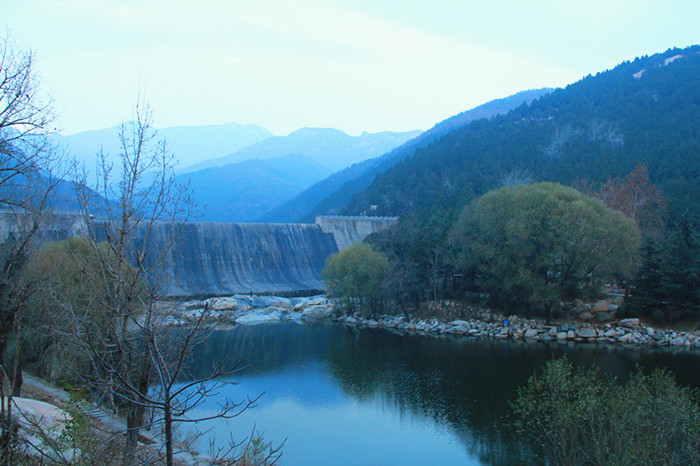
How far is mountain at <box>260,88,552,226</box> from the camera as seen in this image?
87812 mm

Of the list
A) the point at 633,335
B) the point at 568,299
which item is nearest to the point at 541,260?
the point at 568,299

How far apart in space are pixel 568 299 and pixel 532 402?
18.7m

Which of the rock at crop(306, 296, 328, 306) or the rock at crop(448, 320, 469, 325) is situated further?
the rock at crop(306, 296, 328, 306)

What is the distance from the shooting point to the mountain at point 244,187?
123000 mm

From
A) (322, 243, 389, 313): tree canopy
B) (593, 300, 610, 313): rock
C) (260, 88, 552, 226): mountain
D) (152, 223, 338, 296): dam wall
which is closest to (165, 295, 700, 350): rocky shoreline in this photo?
(593, 300, 610, 313): rock

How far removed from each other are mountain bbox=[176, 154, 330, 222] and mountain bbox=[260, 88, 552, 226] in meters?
14.3

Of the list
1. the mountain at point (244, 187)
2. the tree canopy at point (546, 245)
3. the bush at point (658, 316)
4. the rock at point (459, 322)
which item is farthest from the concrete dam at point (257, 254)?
the mountain at point (244, 187)

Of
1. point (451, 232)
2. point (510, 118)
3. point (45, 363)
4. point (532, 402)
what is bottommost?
point (532, 402)

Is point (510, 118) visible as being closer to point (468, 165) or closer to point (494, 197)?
point (468, 165)

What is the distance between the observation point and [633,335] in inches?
1007

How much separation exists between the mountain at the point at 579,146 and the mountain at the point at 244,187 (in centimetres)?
5598

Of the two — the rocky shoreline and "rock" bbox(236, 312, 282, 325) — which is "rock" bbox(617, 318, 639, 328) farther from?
"rock" bbox(236, 312, 282, 325)

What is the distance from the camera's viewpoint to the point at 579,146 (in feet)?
188

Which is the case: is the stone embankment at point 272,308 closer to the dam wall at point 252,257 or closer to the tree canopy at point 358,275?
the tree canopy at point 358,275
